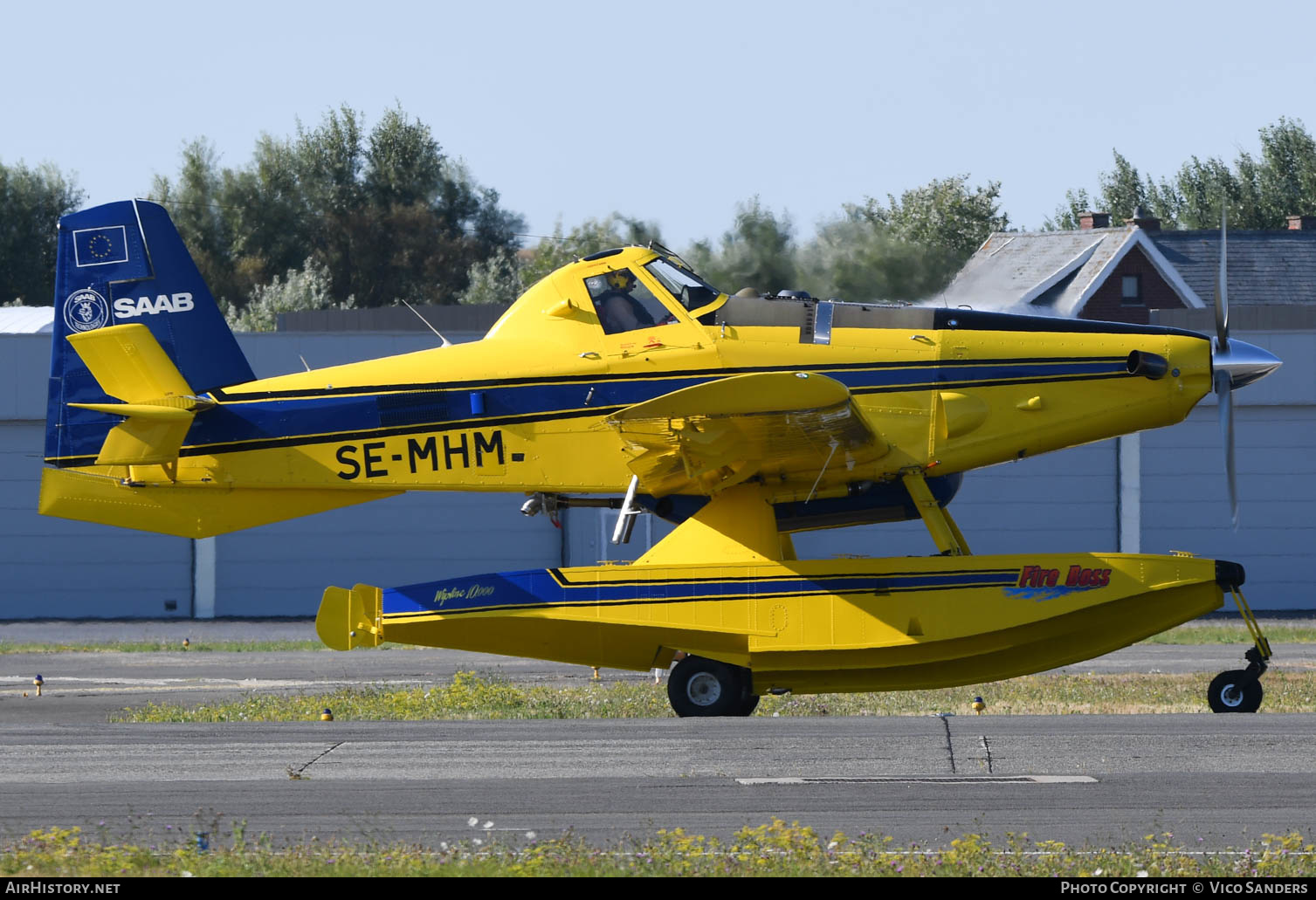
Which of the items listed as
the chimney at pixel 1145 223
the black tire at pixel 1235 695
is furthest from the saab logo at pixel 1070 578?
the chimney at pixel 1145 223

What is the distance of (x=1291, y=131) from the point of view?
7581 centimetres

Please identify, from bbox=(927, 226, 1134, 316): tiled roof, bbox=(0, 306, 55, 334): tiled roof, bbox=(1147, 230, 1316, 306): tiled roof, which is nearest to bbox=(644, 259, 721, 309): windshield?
bbox=(927, 226, 1134, 316): tiled roof

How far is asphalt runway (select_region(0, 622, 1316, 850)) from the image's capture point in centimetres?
804

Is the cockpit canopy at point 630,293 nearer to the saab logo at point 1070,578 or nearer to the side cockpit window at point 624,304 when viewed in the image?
the side cockpit window at point 624,304

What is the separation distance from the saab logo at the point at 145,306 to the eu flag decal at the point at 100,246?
415 millimetres

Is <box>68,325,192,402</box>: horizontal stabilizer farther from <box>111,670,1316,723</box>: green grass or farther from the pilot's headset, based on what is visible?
the pilot's headset

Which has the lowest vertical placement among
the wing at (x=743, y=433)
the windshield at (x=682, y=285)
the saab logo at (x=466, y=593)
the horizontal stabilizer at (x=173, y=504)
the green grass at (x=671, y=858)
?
the green grass at (x=671, y=858)

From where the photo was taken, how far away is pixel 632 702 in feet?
49.1

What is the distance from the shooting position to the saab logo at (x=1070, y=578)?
12.7 meters

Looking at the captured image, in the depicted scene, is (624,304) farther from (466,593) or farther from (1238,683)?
(1238,683)

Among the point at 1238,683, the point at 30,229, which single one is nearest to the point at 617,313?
the point at 1238,683

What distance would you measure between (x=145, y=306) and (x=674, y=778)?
7.68 m
